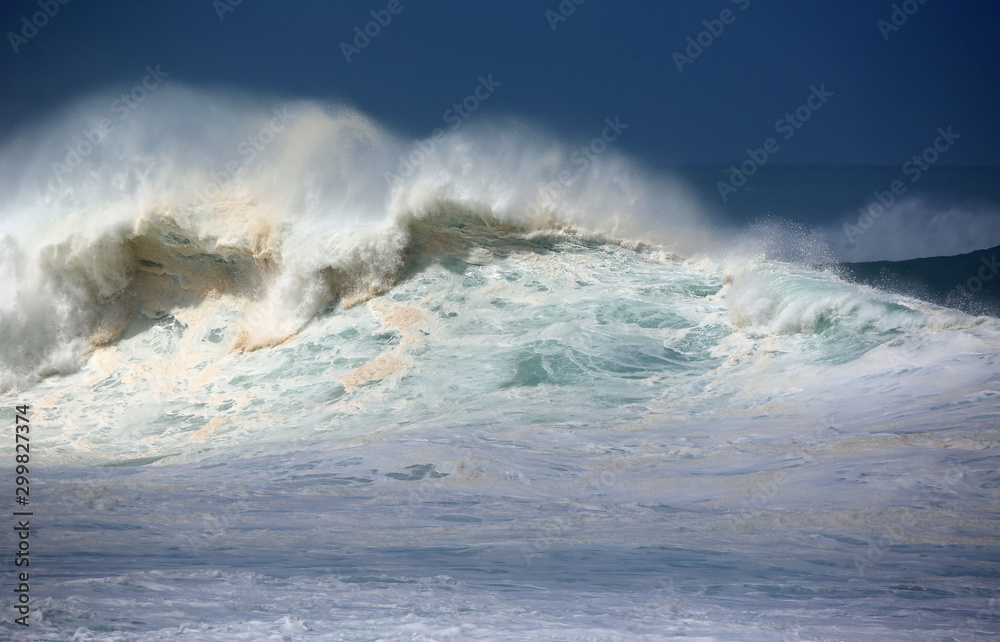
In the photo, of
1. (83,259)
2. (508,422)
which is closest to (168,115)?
(83,259)

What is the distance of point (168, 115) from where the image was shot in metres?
11.6

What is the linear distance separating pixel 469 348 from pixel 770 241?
→ 199 inches

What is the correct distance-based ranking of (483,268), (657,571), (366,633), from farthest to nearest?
1. (483,268)
2. (657,571)
3. (366,633)

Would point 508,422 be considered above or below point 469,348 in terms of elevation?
below

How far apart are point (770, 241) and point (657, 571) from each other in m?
8.33

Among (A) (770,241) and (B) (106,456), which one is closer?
(B) (106,456)

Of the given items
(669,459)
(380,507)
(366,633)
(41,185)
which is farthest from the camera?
(41,185)

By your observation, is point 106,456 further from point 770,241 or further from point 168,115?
point 770,241

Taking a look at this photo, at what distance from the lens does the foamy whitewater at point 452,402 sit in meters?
3.25

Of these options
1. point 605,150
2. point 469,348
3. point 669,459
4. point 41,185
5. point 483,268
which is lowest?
point 669,459

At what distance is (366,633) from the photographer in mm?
2816

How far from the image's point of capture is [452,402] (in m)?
7.26

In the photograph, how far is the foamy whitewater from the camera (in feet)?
10.7

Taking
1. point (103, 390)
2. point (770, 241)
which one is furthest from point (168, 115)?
point (770, 241)
